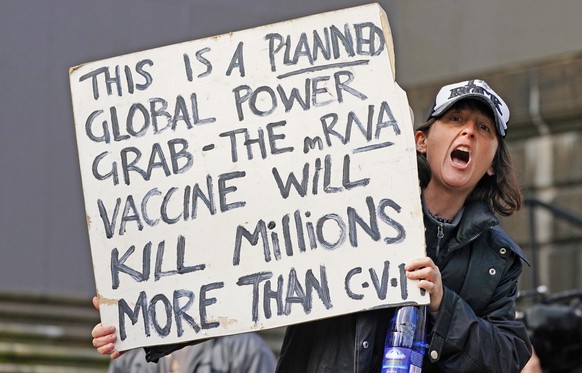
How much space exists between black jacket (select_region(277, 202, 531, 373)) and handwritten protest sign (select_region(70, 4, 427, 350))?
0.38 feet

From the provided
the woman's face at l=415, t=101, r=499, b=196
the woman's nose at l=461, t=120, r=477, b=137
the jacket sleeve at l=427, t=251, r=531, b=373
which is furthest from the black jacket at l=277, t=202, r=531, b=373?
the woman's nose at l=461, t=120, r=477, b=137

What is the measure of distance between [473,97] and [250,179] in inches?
27.0

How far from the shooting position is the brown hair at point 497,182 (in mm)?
4414

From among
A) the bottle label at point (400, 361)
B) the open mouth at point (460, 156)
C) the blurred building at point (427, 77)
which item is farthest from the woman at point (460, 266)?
the blurred building at point (427, 77)

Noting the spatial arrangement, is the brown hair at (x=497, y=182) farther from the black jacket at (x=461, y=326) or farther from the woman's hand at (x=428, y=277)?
the woman's hand at (x=428, y=277)

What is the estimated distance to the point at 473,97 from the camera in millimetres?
4309

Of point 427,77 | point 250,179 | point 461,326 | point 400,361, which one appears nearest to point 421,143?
point 250,179

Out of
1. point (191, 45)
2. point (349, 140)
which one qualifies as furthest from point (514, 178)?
point (191, 45)

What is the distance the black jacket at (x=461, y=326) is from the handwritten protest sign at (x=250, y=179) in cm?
12

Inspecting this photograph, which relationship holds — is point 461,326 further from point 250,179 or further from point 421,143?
point 250,179

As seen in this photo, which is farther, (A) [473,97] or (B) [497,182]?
(B) [497,182]

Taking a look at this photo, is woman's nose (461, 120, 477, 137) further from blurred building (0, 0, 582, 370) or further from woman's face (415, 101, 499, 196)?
blurred building (0, 0, 582, 370)

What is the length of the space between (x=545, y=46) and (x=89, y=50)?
310 cm

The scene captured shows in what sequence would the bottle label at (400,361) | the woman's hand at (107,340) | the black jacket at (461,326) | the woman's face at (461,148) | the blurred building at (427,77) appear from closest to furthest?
the bottle label at (400,361), the black jacket at (461,326), the woman's face at (461,148), the woman's hand at (107,340), the blurred building at (427,77)
